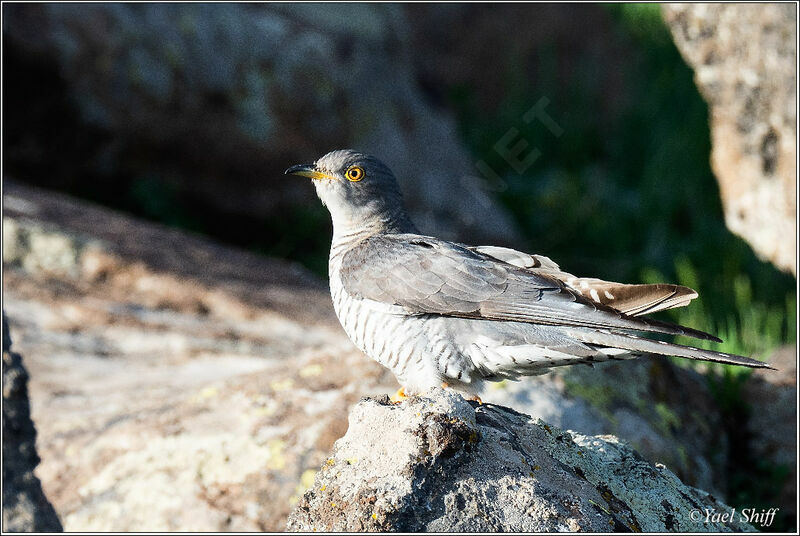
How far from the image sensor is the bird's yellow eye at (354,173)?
440cm

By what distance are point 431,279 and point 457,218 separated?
585cm

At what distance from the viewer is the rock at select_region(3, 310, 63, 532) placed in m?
3.55

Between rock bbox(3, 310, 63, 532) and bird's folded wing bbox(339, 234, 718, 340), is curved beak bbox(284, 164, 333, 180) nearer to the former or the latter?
bird's folded wing bbox(339, 234, 718, 340)

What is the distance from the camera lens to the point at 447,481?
8.55ft

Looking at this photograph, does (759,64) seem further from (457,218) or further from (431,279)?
(457,218)

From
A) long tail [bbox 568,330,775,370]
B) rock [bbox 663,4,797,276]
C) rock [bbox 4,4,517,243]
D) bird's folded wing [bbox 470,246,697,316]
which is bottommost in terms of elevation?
long tail [bbox 568,330,775,370]

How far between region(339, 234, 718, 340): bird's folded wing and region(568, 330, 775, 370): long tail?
0.14 ft

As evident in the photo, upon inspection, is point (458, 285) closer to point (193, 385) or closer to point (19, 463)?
point (19, 463)

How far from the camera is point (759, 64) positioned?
221 inches

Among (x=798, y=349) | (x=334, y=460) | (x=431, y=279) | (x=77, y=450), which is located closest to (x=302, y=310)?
(x=77, y=450)

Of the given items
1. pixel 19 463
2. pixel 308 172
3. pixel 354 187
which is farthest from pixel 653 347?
pixel 19 463

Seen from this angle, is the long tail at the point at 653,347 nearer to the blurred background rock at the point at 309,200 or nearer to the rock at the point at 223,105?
the blurred background rock at the point at 309,200

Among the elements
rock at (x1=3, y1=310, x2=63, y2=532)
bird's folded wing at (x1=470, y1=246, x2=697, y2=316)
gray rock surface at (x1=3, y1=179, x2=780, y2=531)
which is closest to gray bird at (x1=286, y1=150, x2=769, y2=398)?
bird's folded wing at (x1=470, y1=246, x2=697, y2=316)

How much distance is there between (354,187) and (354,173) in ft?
0.23
